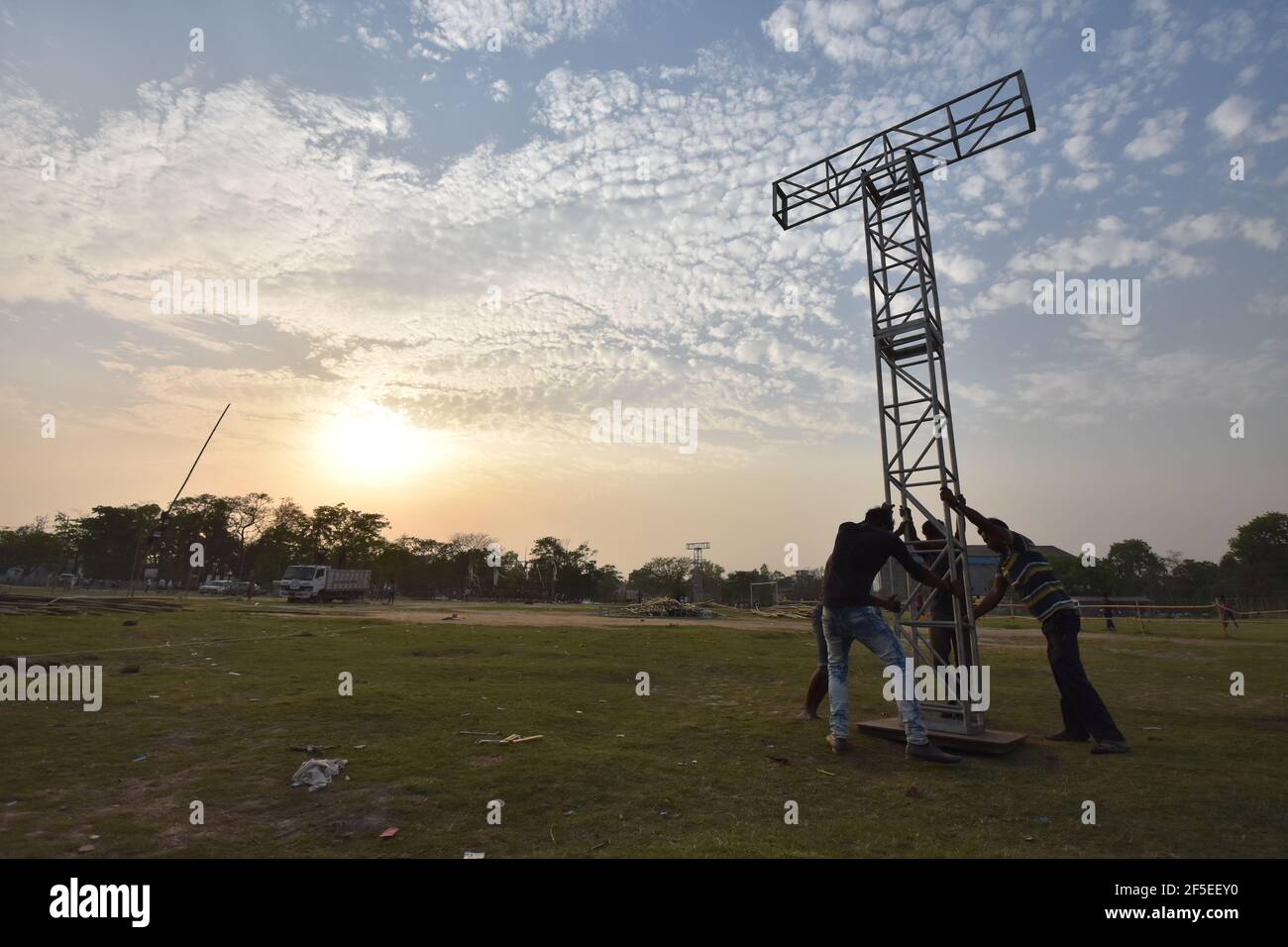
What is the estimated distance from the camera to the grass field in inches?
153

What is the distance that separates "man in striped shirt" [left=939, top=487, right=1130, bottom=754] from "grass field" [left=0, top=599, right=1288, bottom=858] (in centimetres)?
38

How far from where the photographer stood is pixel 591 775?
525cm

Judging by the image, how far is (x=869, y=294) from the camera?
8.79 m

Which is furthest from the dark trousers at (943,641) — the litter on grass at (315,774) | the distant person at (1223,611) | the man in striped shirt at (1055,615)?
the distant person at (1223,611)

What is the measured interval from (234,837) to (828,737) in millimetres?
5262

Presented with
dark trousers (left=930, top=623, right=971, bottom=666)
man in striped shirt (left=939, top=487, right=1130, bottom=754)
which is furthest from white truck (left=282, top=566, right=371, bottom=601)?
man in striped shirt (left=939, top=487, right=1130, bottom=754)

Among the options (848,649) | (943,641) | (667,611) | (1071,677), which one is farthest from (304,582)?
(1071,677)

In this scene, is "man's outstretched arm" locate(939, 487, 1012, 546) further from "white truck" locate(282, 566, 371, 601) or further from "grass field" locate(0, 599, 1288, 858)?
"white truck" locate(282, 566, 371, 601)

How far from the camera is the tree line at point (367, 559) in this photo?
7912cm

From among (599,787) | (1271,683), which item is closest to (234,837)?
(599,787)

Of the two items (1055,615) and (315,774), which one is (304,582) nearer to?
(315,774)

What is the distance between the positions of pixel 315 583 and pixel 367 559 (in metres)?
44.0
